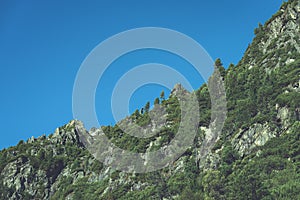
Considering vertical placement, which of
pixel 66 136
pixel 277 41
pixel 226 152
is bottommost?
pixel 226 152

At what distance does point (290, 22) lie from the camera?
364 ft

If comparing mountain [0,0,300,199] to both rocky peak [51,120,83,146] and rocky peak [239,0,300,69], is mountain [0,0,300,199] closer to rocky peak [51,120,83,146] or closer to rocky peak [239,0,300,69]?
rocky peak [239,0,300,69]

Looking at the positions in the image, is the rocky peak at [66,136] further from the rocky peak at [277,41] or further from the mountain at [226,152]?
the rocky peak at [277,41]

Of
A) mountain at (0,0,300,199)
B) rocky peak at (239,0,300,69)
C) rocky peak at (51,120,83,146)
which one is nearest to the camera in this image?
mountain at (0,0,300,199)

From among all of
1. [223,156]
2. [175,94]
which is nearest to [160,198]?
[223,156]

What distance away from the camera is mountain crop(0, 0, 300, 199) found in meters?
71.9

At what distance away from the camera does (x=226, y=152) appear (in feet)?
280

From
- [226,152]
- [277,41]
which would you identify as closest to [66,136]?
[277,41]

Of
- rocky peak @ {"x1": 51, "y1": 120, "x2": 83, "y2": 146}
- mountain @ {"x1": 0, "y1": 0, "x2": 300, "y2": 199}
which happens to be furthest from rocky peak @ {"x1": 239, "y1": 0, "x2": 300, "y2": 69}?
rocky peak @ {"x1": 51, "y1": 120, "x2": 83, "y2": 146}

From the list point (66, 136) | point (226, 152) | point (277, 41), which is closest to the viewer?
point (226, 152)

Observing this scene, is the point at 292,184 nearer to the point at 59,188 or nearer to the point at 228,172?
the point at 228,172

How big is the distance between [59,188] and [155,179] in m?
43.5

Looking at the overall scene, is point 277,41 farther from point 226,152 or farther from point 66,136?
point 66,136

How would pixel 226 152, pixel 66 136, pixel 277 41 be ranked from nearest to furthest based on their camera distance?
pixel 226 152 → pixel 277 41 → pixel 66 136
